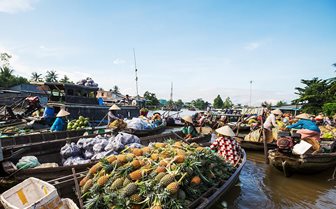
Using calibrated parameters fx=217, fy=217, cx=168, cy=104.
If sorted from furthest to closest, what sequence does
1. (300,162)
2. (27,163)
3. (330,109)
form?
(330,109) < (300,162) < (27,163)

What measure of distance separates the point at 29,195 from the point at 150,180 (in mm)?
1848

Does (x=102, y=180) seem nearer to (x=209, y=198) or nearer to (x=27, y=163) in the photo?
(x=209, y=198)

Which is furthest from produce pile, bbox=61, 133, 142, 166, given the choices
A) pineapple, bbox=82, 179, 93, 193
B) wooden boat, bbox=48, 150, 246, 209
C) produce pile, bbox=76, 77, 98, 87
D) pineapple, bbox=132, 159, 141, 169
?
produce pile, bbox=76, 77, 98, 87

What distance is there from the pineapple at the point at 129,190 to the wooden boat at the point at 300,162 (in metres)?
6.04

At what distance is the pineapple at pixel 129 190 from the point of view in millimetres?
3343

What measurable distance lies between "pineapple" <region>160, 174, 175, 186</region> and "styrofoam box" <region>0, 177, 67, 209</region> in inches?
56.0

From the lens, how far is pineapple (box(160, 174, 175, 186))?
11.2 ft

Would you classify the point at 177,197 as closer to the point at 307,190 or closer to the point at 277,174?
the point at 307,190

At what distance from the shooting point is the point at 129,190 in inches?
132

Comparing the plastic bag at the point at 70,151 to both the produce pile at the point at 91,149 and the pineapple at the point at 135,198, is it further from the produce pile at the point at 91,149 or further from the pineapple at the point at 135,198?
the pineapple at the point at 135,198

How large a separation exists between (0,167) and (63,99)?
11133mm

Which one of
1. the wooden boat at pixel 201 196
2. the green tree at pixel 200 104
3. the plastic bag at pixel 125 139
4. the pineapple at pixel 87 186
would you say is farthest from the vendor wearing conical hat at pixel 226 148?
the green tree at pixel 200 104

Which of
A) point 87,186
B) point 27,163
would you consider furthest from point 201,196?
point 27,163

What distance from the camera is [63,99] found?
1523cm
